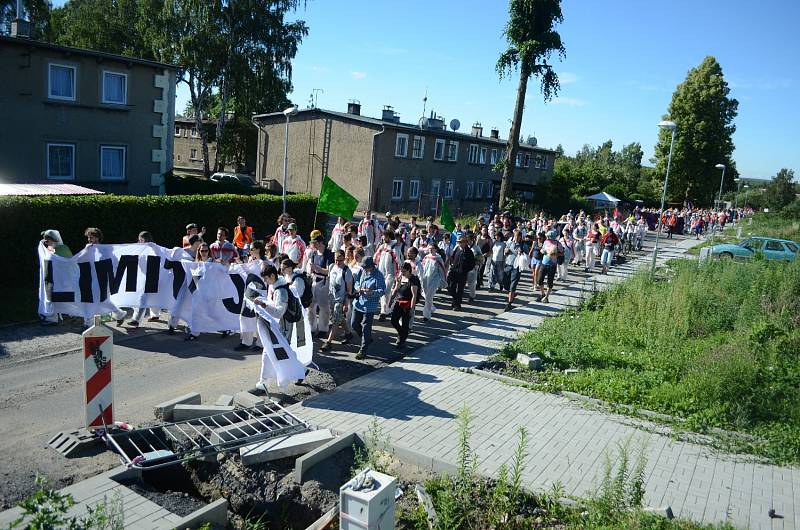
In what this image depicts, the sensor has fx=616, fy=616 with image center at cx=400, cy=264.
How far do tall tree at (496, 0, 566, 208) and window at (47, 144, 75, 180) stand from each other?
889 inches

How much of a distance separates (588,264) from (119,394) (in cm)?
2022

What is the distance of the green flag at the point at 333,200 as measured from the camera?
16.4 metres

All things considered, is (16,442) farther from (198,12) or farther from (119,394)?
(198,12)

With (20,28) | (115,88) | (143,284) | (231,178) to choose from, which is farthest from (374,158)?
(143,284)

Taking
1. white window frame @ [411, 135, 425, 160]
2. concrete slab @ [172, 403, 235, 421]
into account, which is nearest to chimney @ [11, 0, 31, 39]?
concrete slab @ [172, 403, 235, 421]

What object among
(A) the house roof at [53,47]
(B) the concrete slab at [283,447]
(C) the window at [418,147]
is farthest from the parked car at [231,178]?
(B) the concrete slab at [283,447]

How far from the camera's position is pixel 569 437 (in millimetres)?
8500

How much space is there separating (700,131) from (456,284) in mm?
50553

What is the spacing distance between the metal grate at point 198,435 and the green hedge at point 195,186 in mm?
19853

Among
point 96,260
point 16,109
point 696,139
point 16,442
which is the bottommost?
point 16,442

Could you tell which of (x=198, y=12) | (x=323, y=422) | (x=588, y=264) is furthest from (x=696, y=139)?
(x=323, y=422)

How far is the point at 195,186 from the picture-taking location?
29.8m

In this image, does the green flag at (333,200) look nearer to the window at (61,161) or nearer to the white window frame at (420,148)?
the window at (61,161)

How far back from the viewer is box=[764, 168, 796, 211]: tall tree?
212 ft
